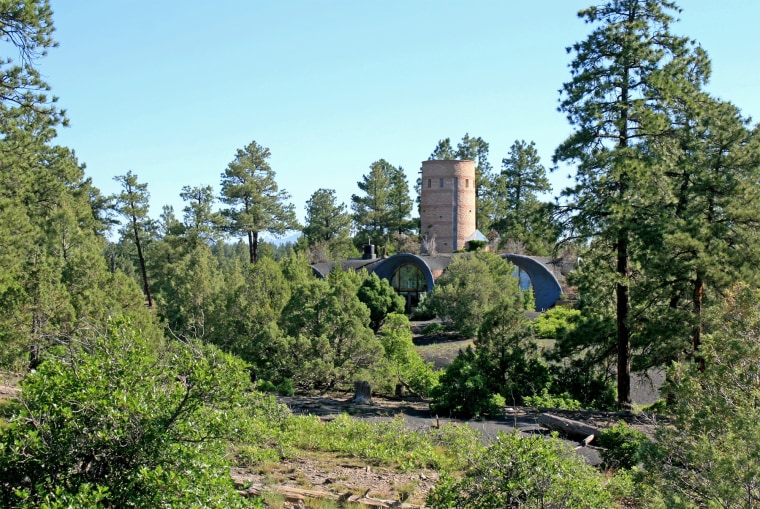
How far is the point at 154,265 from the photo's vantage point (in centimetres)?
3950

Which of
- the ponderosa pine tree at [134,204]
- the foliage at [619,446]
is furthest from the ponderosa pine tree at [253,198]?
the foliage at [619,446]

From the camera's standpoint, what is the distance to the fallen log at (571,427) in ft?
36.8

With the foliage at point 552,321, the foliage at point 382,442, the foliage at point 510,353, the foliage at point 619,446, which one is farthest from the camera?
the foliage at point 552,321

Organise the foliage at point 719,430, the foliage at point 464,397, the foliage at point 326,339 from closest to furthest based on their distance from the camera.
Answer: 1. the foliage at point 719,430
2. the foliage at point 464,397
3. the foliage at point 326,339

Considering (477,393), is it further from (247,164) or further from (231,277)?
(247,164)

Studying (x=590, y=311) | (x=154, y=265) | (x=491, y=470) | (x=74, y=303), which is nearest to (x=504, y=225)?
(x=154, y=265)

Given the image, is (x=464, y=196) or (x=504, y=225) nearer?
(x=464, y=196)

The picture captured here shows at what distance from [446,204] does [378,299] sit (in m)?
18.9

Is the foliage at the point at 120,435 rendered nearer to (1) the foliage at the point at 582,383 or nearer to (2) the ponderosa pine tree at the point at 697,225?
(2) the ponderosa pine tree at the point at 697,225

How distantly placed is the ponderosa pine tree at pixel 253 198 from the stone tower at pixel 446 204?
Answer: 11.5 meters

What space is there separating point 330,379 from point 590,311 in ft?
21.7

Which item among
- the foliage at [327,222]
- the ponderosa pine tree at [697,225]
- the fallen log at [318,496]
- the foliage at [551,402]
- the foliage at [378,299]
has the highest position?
the foliage at [327,222]

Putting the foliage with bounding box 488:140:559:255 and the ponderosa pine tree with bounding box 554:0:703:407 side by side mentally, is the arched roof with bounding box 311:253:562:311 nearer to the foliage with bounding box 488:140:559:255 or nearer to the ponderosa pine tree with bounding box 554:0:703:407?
the foliage with bounding box 488:140:559:255

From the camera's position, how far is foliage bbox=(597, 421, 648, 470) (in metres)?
9.13
